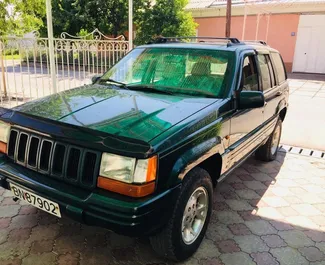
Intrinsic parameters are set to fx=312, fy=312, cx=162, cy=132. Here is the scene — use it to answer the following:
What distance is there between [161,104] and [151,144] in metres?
0.78

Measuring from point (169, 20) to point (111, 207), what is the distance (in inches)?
582

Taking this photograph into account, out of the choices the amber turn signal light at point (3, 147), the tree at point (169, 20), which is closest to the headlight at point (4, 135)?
the amber turn signal light at point (3, 147)

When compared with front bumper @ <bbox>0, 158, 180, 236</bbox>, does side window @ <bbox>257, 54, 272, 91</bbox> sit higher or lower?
higher

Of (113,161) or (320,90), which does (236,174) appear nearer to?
(113,161)

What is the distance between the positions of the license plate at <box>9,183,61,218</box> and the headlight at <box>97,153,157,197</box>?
0.45 meters

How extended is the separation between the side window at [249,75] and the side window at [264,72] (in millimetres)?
256

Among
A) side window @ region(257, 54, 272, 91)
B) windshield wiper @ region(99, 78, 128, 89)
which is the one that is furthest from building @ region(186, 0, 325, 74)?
windshield wiper @ region(99, 78, 128, 89)

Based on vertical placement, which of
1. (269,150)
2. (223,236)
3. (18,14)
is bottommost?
(223,236)

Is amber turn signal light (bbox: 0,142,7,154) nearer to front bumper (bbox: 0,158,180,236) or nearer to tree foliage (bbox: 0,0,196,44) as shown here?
front bumper (bbox: 0,158,180,236)

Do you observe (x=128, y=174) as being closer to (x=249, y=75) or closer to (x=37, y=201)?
(x=37, y=201)

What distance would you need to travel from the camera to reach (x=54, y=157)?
7.66 feet

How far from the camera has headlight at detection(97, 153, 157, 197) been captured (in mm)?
2080

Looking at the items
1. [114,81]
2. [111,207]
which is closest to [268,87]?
[114,81]

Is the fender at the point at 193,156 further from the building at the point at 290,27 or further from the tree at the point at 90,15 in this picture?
the tree at the point at 90,15
